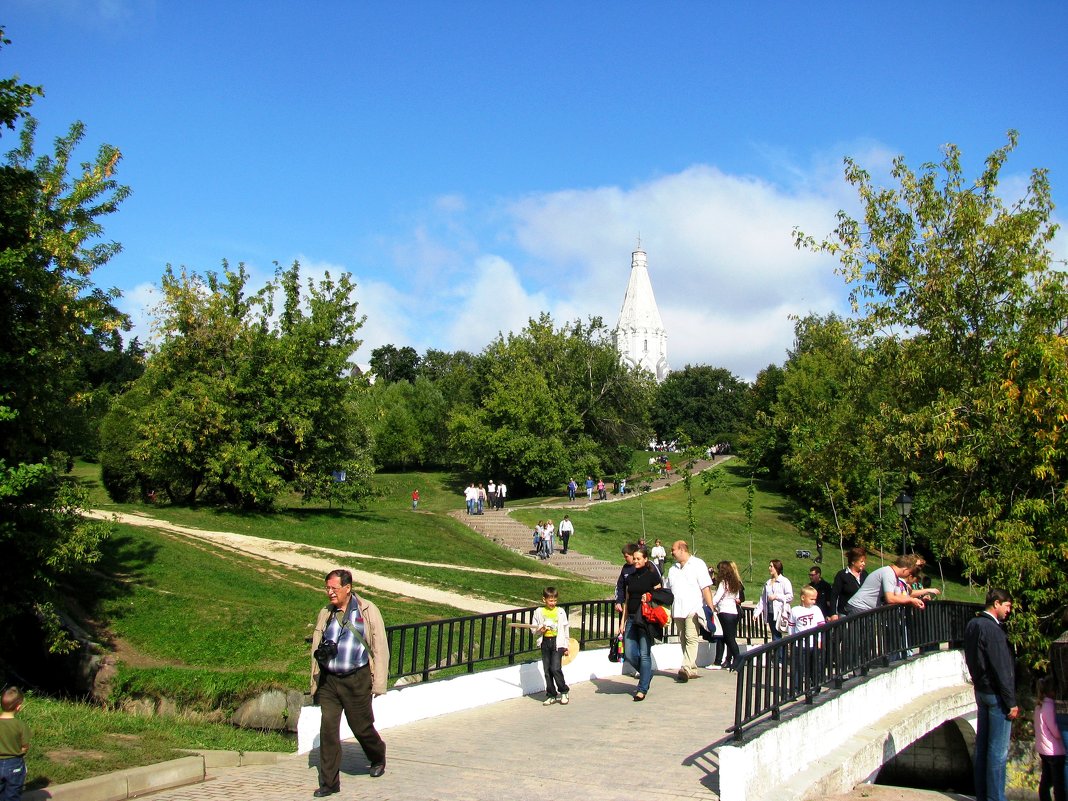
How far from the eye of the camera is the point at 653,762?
7.71 m

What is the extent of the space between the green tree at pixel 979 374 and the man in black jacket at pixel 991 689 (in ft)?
21.1

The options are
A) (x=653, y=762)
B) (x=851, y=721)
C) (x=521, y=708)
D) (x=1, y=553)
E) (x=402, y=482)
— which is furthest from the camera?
(x=402, y=482)

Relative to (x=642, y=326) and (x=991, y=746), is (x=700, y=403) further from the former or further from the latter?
(x=991, y=746)

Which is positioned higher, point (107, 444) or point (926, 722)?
point (107, 444)

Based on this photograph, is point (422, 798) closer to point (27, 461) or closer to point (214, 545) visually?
point (27, 461)

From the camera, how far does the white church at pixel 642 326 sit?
14025cm

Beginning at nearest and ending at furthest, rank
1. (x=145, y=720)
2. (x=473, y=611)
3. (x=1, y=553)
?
(x=145, y=720)
(x=1, y=553)
(x=473, y=611)

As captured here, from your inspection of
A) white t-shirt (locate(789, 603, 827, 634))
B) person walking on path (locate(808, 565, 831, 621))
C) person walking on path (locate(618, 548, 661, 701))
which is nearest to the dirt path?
person walking on path (locate(808, 565, 831, 621))

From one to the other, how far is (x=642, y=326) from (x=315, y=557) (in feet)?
390

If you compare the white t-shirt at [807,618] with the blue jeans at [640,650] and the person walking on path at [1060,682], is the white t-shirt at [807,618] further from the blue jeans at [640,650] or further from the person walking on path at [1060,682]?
the person walking on path at [1060,682]

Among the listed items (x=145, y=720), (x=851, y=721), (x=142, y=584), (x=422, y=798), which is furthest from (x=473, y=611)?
(x=422, y=798)

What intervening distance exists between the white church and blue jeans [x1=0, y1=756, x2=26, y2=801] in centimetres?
13468

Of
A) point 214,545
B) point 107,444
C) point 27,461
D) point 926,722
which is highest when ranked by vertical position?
point 107,444

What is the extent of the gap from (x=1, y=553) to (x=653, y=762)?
35.6 ft
